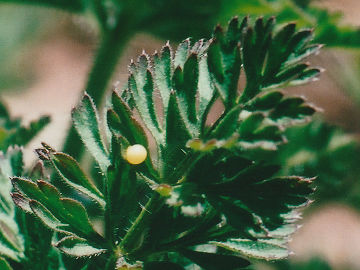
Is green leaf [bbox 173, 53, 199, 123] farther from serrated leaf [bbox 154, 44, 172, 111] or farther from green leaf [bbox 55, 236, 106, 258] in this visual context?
green leaf [bbox 55, 236, 106, 258]

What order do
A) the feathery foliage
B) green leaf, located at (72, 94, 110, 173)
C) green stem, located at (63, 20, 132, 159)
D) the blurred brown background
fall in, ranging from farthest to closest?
the blurred brown background, green stem, located at (63, 20, 132, 159), green leaf, located at (72, 94, 110, 173), the feathery foliage

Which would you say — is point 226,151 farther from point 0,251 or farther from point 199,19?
point 199,19

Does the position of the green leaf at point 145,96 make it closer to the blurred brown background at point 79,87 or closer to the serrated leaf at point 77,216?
A: the serrated leaf at point 77,216

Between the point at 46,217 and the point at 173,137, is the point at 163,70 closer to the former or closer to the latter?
the point at 173,137

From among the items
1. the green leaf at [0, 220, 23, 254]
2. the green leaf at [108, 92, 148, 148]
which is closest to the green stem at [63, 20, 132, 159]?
the green leaf at [0, 220, 23, 254]

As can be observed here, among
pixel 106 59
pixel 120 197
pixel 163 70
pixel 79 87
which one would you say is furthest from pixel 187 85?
pixel 79 87
